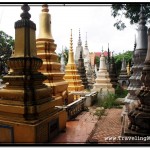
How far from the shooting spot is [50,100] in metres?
5.57

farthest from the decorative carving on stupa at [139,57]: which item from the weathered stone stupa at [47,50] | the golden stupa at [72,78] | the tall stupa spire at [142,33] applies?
the golden stupa at [72,78]

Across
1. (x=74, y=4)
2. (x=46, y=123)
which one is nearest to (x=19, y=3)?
(x=74, y=4)

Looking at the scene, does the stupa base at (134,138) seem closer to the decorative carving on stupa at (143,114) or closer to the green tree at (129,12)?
the decorative carving on stupa at (143,114)

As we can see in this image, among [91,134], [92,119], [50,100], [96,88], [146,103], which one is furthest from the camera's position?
[96,88]

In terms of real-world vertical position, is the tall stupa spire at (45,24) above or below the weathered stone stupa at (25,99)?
above

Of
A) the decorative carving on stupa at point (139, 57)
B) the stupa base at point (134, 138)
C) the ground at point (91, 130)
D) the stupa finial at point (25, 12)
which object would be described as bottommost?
the ground at point (91, 130)

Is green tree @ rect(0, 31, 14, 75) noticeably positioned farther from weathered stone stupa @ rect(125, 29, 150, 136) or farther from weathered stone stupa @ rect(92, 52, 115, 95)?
weathered stone stupa @ rect(125, 29, 150, 136)

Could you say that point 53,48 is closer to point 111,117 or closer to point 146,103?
point 111,117

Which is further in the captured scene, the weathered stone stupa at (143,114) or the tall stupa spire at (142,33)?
the tall stupa spire at (142,33)

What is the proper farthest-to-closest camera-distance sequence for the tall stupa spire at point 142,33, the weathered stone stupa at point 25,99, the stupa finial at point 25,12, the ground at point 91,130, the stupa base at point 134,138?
the tall stupa spire at point 142,33, the ground at point 91,130, the stupa finial at point 25,12, the weathered stone stupa at point 25,99, the stupa base at point 134,138

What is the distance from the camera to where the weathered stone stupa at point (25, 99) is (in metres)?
4.75

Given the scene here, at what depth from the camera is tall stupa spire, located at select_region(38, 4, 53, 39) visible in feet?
26.1

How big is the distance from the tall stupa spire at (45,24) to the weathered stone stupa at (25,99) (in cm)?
261

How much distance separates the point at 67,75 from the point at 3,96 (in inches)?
363
